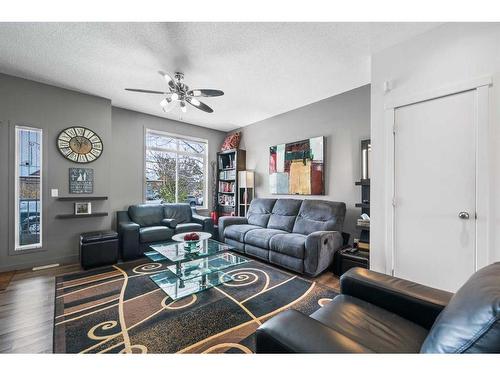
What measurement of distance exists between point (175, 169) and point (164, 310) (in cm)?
344

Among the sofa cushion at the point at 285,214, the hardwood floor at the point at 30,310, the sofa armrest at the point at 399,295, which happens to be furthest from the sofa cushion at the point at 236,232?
the sofa armrest at the point at 399,295

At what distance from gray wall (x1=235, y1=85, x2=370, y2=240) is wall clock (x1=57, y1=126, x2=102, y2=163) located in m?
3.35

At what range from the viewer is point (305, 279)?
2.72 meters

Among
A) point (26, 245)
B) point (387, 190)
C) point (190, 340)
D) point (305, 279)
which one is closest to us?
point (190, 340)

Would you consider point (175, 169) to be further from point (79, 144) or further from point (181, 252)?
point (181, 252)

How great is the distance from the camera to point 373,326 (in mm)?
1150

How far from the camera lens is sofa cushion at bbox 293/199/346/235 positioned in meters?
3.18

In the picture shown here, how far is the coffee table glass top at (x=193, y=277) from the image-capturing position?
2.20 meters

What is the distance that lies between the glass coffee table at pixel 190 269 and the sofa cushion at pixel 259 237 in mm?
560
